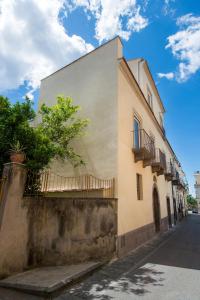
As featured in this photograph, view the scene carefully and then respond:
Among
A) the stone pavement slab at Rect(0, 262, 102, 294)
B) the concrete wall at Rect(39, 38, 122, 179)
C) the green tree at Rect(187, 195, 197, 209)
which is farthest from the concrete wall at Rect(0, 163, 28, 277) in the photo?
the green tree at Rect(187, 195, 197, 209)

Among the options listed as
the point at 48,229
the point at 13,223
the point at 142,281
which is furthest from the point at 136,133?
the point at 13,223

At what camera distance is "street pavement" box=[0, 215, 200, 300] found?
172 inches

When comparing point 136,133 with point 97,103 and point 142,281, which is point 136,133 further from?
point 142,281

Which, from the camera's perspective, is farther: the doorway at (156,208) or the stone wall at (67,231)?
the doorway at (156,208)

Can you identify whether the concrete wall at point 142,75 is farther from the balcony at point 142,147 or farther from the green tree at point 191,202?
the green tree at point 191,202

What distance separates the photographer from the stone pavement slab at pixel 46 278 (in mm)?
4396

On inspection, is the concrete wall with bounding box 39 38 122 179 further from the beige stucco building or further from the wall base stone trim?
the wall base stone trim

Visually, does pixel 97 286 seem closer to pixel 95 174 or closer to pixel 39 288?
pixel 39 288

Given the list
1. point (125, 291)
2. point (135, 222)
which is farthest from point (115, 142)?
point (125, 291)

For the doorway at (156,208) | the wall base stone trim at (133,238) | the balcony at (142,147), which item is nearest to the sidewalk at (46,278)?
the wall base stone trim at (133,238)

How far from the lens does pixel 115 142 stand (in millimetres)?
8461

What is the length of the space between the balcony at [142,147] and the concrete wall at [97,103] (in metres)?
2.08

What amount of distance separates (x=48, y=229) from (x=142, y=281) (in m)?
2.95

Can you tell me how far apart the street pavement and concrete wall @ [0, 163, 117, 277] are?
76 cm
